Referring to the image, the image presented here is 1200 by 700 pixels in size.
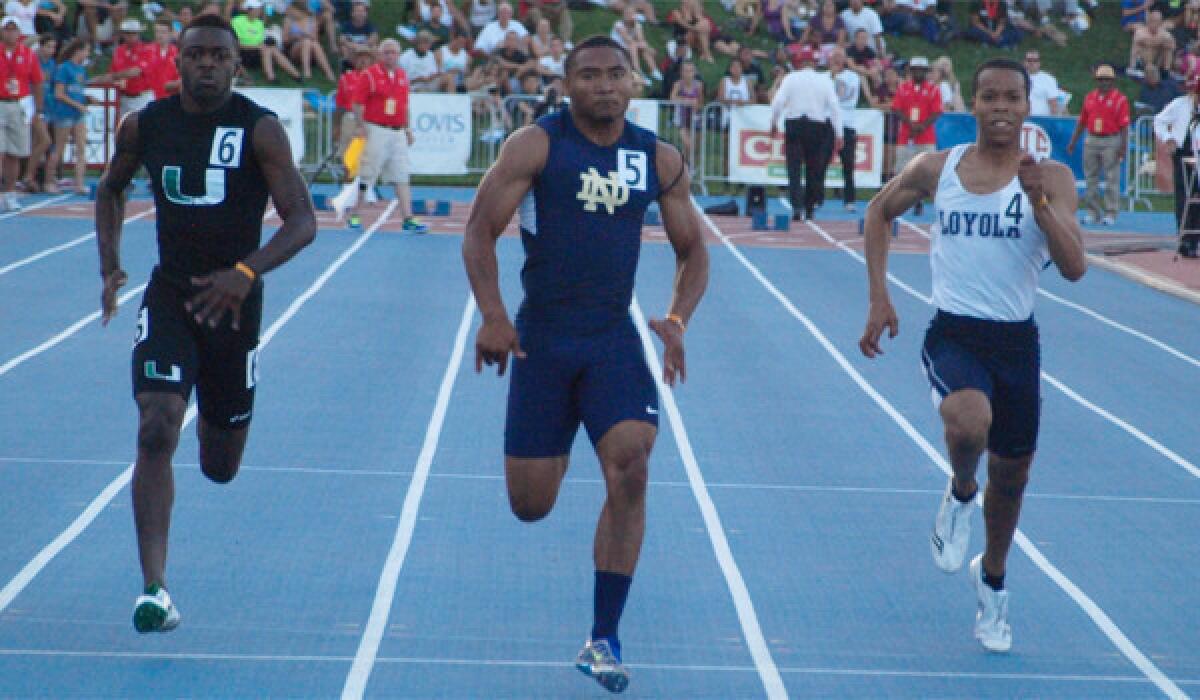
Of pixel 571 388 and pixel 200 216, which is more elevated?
pixel 200 216

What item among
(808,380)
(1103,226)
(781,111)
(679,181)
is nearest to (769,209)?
(781,111)

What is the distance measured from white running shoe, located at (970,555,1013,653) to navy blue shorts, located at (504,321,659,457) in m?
1.41

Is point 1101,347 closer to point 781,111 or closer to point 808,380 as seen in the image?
point 808,380

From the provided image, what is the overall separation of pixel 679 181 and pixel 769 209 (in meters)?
21.2

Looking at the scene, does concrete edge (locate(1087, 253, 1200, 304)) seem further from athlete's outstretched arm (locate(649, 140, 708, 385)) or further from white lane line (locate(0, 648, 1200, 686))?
athlete's outstretched arm (locate(649, 140, 708, 385))

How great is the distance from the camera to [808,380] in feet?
39.8

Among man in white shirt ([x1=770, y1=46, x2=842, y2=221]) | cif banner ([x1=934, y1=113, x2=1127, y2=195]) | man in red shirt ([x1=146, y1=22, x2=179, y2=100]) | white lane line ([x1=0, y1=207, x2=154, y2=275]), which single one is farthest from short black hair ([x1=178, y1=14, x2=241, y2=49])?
cif banner ([x1=934, y1=113, x2=1127, y2=195])

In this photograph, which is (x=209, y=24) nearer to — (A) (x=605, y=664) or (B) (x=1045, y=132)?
(A) (x=605, y=664)

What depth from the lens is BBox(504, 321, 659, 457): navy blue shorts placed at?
5.71 metres

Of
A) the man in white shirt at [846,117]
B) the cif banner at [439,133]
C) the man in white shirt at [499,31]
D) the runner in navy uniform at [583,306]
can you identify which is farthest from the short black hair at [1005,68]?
the man in white shirt at [499,31]

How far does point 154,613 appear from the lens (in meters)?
5.61

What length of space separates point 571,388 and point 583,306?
0.27m

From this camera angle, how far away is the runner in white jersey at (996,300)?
6.25 meters

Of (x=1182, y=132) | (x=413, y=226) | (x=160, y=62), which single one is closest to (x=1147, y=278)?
(x=1182, y=132)
